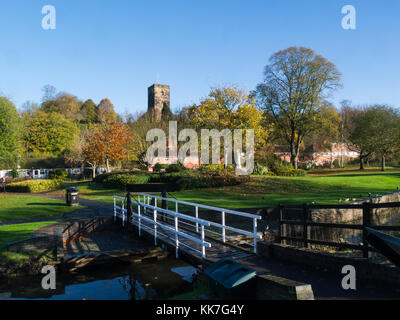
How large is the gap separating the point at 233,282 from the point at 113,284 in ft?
17.1

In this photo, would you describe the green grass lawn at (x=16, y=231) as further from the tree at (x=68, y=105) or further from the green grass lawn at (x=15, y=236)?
the tree at (x=68, y=105)

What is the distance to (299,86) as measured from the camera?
45906mm

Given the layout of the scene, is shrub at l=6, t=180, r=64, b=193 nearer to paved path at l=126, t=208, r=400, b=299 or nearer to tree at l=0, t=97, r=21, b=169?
tree at l=0, t=97, r=21, b=169

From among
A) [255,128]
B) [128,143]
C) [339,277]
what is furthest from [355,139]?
[339,277]

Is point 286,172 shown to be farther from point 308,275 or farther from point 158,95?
point 158,95

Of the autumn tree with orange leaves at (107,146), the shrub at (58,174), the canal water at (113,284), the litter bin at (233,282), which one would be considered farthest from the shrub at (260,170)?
the litter bin at (233,282)

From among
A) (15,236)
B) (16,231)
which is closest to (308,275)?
(15,236)

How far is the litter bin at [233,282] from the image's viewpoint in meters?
5.48

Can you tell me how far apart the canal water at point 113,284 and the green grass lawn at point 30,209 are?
7347 millimetres

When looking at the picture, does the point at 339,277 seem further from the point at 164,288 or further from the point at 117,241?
the point at 117,241
